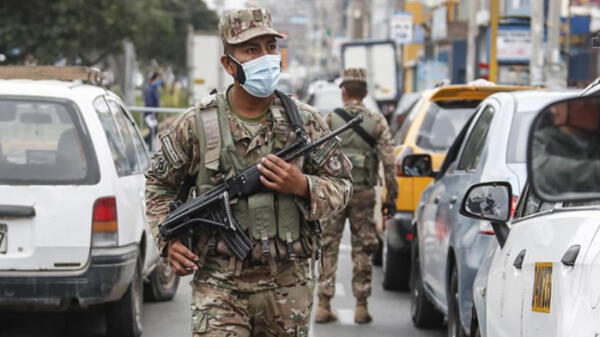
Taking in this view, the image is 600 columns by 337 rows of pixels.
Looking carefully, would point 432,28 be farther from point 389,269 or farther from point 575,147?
point 575,147

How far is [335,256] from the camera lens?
941 centimetres

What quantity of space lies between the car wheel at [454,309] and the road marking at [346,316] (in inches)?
88.1

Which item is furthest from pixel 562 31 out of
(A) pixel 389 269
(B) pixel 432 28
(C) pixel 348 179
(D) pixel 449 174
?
(C) pixel 348 179

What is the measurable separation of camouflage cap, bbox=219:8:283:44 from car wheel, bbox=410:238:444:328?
4.41 m

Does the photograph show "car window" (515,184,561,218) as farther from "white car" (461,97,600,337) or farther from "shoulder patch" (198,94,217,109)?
"shoulder patch" (198,94,217,109)

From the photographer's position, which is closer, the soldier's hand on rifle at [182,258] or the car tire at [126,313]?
the soldier's hand on rifle at [182,258]

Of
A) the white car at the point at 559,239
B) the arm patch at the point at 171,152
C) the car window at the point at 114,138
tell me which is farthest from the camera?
the car window at the point at 114,138

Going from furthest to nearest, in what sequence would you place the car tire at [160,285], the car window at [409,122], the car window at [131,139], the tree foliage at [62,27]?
the tree foliage at [62,27], the car window at [409,122], the car tire at [160,285], the car window at [131,139]

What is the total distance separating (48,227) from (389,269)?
431cm

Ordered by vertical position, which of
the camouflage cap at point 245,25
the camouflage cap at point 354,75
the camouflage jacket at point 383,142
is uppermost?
the camouflage cap at point 245,25

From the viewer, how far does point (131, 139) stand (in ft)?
29.7

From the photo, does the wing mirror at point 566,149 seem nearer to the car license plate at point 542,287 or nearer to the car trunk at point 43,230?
the car license plate at point 542,287

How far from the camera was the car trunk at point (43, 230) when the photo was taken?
742 centimetres

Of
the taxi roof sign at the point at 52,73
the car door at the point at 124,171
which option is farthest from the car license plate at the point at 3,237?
the taxi roof sign at the point at 52,73
